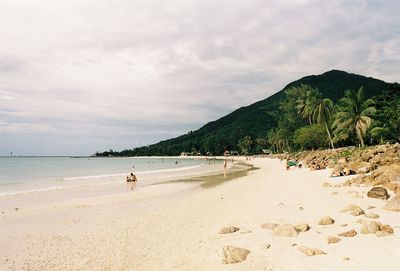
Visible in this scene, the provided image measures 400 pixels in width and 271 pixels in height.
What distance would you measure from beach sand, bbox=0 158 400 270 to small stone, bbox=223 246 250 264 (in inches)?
5.2

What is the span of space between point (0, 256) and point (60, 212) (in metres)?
6.40

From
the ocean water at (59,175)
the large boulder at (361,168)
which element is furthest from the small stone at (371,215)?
the ocean water at (59,175)

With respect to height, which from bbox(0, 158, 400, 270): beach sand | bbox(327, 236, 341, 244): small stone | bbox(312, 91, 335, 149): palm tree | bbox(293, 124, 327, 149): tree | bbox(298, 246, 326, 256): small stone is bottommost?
bbox(0, 158, 400, 270): beach sand

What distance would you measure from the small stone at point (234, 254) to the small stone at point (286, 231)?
5.33 ft

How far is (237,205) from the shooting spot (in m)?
14.5

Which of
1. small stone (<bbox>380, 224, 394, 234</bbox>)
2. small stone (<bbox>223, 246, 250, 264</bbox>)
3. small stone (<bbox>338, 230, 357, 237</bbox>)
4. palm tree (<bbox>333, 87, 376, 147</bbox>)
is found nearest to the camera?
small stone (<bbox>223, 246, 250, 264</bbox>)

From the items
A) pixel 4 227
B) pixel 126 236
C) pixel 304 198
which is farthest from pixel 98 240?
pixel 304 198

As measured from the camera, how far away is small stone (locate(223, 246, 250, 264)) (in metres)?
6.94

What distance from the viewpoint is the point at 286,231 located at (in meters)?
8.55

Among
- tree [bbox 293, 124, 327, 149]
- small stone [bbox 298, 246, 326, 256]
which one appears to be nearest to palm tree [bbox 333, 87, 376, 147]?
tree [bbox 293, 124, 327, 149]

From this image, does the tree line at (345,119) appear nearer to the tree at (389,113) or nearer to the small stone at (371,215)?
the tree at (389,113)

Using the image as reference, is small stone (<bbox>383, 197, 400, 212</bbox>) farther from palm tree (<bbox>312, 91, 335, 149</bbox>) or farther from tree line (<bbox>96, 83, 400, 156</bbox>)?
palm tree (<bbox>312, 91, 335, 149</bbox>)

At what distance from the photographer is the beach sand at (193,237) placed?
682 cm

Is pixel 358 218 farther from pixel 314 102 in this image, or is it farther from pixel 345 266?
pixel 314 102
